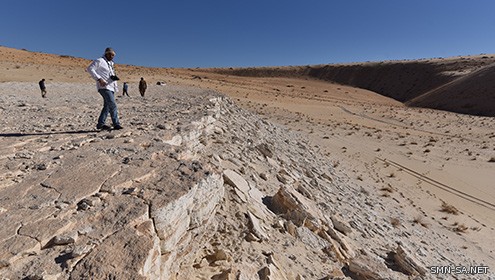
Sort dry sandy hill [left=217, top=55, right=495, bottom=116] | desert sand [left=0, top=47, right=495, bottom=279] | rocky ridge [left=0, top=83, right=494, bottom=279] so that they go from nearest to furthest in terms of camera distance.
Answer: rocky ridge [left=0, top=83, right=494, bottom=279] → desert sand [left=0, top=47, right=495, bottom=279] → dry sandy hill [left=217, top=55, right=495, bottom=116]

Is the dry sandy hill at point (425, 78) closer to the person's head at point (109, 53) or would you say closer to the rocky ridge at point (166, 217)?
the rocky ridge at point (166, 217)

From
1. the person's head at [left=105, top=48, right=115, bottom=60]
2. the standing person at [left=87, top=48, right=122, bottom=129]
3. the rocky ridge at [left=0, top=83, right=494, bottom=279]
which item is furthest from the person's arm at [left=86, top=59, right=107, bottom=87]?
the rocky ridge at [left=0, top=83, right=494, bottom=279]

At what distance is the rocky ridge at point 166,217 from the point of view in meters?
2.67

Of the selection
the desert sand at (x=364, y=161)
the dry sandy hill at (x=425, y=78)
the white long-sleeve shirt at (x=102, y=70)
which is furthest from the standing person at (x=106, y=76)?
the dry sandy hill at (x=425, y=78)

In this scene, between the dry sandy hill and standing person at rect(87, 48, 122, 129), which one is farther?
the dry sandy hill

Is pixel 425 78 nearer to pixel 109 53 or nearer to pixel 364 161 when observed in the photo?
pixel 364 161

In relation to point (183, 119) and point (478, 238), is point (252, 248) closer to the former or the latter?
point (183, 119)

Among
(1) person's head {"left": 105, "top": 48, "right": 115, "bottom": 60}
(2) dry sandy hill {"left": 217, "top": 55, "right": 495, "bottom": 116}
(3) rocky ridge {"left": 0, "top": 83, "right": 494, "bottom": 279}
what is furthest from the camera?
(2) dry sandy hill {"left": 217, "top": 55, "right": 495, "bottom": 116}

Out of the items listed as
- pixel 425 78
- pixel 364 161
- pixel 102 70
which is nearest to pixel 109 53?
pixel 102 70

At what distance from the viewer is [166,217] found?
318 cm

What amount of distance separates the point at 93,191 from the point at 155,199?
2.28ft

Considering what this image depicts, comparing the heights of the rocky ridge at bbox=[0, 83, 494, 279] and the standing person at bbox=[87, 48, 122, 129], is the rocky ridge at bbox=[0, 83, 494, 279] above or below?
below

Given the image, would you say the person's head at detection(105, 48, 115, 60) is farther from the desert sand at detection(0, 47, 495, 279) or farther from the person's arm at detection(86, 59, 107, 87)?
the desert sand at detection(0, 47, 495, 279)

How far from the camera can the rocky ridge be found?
2666mm
